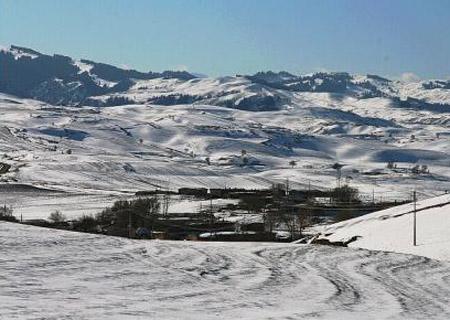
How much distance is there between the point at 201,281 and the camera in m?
23.0

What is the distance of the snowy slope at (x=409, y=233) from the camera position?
1468 inches

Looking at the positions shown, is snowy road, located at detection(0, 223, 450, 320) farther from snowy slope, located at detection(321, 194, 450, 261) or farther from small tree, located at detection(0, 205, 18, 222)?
small tree, located at detection(0, 205, 18, 222)

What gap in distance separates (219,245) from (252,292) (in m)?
12.9

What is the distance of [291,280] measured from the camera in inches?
966

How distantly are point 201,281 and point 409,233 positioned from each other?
24268 mm

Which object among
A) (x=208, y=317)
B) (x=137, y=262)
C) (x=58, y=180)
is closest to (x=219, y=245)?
(x=137, y=262)

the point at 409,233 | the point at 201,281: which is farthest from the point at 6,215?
the point at 201,281

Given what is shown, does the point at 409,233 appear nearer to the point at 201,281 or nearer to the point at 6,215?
the point at 201,281

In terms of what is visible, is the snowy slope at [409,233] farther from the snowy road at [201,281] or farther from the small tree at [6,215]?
the small tree at [6,215]

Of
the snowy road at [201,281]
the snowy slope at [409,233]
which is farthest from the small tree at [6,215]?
the snowy road at [201,281]

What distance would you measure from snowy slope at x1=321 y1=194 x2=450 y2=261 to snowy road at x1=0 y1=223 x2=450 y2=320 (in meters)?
5.37

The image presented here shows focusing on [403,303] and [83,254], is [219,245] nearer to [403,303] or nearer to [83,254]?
[83,254]

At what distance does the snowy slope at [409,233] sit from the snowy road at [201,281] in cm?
537

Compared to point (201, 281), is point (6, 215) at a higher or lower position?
higher
